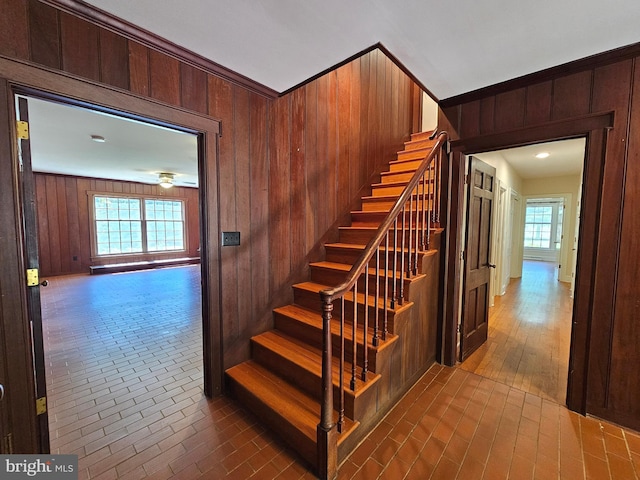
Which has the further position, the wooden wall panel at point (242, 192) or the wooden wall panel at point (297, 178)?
the wooden wall panel at point (297, 178)

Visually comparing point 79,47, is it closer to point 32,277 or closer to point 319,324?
point 32,277

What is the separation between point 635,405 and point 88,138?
6.47m

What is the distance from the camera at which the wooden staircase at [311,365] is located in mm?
1669

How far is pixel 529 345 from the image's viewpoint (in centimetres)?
314

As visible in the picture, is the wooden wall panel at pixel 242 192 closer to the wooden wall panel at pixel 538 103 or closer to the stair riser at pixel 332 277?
the stair riser at pixel 332 277

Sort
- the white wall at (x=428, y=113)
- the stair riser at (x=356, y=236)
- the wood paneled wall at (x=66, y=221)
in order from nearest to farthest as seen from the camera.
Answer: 1. the stair riser at (x=356, y=236)
2. the white wall at (x=428, y=113)
3. the wood paneled wall at (x=66, y=221)

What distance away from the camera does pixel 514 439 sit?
1760 mm

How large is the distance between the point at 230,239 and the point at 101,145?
3742 mm

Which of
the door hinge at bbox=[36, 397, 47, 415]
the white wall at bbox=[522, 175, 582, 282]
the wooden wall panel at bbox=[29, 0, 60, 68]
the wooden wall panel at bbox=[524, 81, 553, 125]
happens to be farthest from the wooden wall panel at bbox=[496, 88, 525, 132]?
the white wall at bbox=[522, 175, 582, 282]

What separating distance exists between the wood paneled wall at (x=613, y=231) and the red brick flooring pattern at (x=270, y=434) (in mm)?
288

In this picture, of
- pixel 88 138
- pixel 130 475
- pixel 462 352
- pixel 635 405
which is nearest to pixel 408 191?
pixel 462 352

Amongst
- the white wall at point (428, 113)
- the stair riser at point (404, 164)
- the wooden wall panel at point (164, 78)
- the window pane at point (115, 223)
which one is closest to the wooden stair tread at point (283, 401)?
the wooden wall panel at point (164, 78)

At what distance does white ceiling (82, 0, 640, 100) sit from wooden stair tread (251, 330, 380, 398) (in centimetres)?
217

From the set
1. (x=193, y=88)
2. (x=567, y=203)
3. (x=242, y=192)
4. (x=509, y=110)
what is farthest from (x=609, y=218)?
(x=567, y=203)
